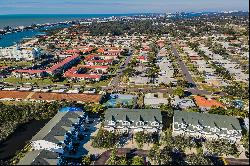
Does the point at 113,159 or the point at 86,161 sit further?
the point at 86,161

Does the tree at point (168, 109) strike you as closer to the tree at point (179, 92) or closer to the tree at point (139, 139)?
the tree at point (179, 92)

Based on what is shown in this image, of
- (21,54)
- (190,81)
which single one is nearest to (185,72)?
(190,81)

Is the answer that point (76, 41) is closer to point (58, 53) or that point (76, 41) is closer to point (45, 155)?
point (58, 53)

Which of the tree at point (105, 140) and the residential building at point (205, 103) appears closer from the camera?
the tree at point (105, 140)

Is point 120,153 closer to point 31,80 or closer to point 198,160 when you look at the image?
point 198,160

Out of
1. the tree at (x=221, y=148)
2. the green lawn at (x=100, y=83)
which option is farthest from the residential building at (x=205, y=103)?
the green lawn at (x=100, y=83)

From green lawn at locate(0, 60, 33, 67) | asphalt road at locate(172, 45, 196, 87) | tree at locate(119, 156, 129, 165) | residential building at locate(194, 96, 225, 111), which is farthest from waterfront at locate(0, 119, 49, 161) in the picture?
green lawn at locate(0, 60, 33, 67)

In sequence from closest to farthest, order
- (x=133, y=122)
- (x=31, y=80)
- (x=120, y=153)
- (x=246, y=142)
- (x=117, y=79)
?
(x=246, y=142) → (x=120, y=153) → (x=133, y=122) → (x=117, y=79) → (x=31, y=80)

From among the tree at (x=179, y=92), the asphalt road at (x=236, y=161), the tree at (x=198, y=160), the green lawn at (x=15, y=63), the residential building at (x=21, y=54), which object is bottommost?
the asphalt road at (x=236, y=161)

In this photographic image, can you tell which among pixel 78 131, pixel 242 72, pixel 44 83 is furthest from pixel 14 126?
pixel 242 72

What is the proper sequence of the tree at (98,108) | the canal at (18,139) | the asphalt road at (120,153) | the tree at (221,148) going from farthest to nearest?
the tree at (98,108) < the canal at (18,139) < the tree at (221,148) < the asphalt road at (120,153)

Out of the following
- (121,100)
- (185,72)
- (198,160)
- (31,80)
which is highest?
(185,72)
